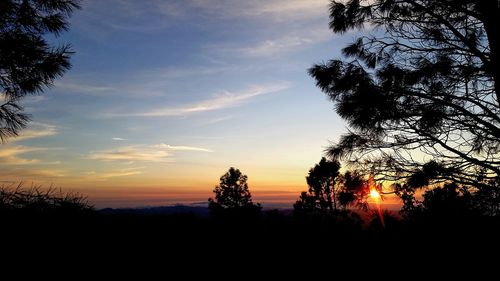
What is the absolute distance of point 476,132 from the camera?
6223 millimetres

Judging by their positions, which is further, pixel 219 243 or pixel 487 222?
pixel 487 222

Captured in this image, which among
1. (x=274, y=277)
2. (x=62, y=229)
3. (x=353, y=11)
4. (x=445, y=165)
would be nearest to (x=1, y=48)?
(x=62, y=229)

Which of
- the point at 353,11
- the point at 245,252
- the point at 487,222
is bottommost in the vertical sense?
the point at 245,252

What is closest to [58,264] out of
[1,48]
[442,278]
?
[442,278]

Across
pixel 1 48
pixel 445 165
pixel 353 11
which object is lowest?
pixel 445 165

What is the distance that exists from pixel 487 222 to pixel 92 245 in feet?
16.0

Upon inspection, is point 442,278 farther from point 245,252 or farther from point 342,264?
point 245,252

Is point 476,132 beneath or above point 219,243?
above

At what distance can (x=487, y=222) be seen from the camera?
469 cm

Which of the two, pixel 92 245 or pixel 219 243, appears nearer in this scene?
pixel 92 245

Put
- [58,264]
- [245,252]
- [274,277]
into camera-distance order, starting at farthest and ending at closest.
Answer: [245,252]
[274,277]
[58,264]

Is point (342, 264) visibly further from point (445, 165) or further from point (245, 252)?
point (445, 165)

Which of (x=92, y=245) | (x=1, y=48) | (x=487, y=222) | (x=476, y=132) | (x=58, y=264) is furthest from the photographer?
(x=476, y=132)

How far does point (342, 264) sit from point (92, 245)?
2.43 m
